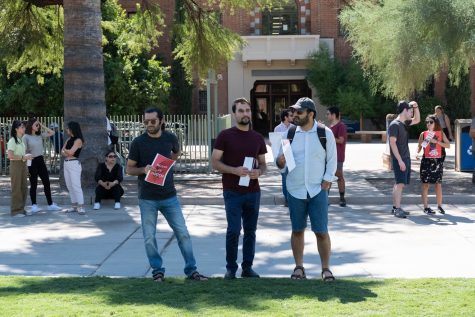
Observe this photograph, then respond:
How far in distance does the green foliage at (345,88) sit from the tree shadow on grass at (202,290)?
1092 inches

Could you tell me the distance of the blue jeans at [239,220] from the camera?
24.7 feet

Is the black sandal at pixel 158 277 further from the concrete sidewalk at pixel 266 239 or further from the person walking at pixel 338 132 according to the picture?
the person walking at pixel 338 132

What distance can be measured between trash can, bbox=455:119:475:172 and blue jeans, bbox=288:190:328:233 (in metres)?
12.2

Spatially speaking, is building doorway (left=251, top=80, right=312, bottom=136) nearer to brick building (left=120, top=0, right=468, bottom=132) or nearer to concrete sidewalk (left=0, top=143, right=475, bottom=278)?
brick building (left=120, top=0, right=468, bottom=132)

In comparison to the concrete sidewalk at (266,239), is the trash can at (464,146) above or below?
above

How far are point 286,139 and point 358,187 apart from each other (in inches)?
357

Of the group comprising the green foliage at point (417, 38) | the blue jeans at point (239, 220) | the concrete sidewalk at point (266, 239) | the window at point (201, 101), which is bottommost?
the concrete sidewalk at point (266, 239)

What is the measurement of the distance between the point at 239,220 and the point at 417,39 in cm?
1224

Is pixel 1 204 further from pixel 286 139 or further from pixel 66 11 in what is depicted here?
pixel 286 139

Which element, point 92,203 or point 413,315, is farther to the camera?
point 92,203

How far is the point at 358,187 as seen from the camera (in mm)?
16094

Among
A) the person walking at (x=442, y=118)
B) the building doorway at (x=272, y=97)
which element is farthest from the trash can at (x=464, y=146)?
the building doorway at (x=272, y=97)

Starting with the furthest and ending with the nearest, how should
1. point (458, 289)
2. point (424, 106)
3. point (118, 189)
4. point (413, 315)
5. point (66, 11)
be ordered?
1. point (424, 106)
2. point (66, 11)
3. point (118, 189)
4. point (458, 289)
5. point (413, 315)

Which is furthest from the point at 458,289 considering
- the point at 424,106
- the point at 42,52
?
the point at 424,106
